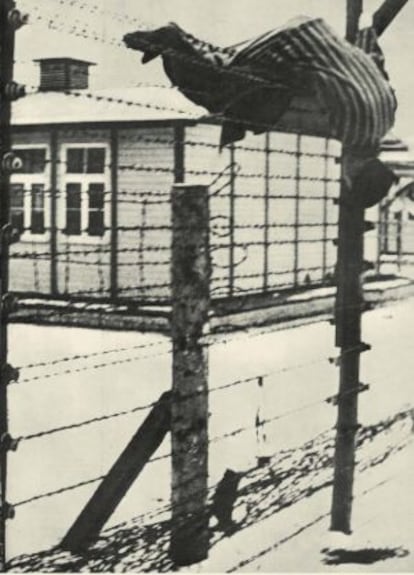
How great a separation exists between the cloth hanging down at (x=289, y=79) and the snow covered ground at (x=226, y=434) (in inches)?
41.1

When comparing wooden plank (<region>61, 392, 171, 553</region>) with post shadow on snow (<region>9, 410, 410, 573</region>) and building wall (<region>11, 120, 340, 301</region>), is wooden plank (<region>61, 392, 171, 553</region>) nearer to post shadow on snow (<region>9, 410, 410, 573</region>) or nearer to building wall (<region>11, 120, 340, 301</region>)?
post shadow on snow (<region>9, 410, 410, 573</region>)

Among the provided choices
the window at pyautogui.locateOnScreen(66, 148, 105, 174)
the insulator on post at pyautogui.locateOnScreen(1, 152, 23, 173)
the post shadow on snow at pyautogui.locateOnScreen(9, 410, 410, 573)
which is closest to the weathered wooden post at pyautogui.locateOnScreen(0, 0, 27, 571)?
the insulator on post at pyautogui.locateOnScreen(1, 152, 23, 173)

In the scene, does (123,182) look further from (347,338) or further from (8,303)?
(8,303)

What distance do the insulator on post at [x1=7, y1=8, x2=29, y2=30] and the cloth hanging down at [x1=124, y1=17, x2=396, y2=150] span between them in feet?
3.57

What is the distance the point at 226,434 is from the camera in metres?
4.32

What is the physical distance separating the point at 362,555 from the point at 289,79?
2.27m

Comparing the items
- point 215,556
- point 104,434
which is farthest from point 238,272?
point 215,556

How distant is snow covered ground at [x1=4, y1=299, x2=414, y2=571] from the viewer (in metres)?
4.42

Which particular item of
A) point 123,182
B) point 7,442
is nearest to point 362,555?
point 7,442

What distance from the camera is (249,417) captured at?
21.3 feet

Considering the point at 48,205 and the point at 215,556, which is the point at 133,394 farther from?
the point at 48,205

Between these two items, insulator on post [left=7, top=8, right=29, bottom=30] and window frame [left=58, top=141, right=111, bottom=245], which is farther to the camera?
window frame [left=58, top=141, right=111, bottom=245]

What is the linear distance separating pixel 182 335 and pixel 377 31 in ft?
6.36

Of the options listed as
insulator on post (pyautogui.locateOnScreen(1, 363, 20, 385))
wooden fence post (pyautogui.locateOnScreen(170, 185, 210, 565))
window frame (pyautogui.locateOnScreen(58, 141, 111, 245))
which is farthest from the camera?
window frame (pyautogui.locateOnScreen(58, 141, 111, 245))
